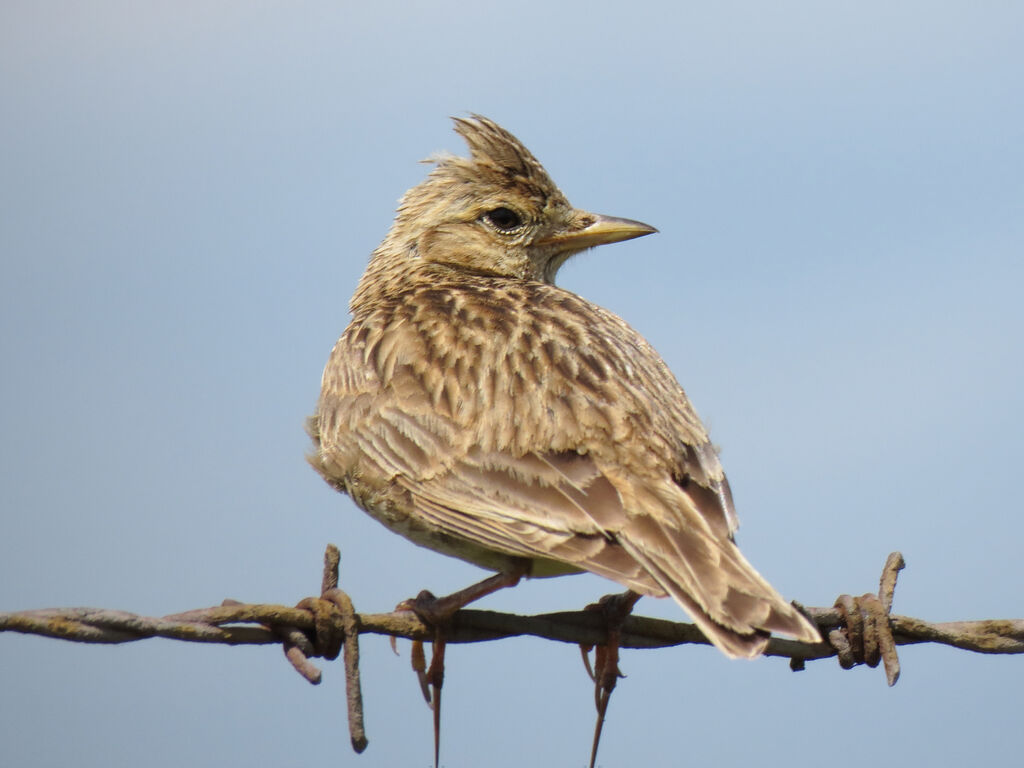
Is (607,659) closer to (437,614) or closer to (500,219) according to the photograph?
(437,614)

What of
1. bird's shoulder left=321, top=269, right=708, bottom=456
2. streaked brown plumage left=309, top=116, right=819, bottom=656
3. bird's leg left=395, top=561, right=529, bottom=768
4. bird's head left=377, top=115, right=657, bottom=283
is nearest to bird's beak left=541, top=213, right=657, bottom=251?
bird's head left=377, top=115, right=657, bottom=283

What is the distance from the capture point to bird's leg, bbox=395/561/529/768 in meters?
5.27

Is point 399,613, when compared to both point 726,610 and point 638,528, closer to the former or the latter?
point 638,528

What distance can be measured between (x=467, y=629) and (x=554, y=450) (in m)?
0.80

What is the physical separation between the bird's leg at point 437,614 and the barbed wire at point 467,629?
47mm

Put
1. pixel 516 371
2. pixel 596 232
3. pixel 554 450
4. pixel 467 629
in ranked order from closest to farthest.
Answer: pixel 467 629, pixel 554 450, pixel 516 371, pixel 596 232

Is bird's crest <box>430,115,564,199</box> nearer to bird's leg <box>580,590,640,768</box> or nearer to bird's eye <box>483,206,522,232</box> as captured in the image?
bird's eye <box>483,206,522,232</box>

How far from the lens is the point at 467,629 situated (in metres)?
5.20

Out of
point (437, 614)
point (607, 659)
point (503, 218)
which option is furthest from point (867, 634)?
point (503, 218)

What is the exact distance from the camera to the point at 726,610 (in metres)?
4.59

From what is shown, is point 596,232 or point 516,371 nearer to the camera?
point 516,371

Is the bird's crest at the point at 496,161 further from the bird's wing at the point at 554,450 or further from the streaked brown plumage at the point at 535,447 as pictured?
the bird's wing at the point at 554,450

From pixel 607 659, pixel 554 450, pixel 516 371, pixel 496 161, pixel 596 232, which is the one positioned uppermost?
pixel 496 161

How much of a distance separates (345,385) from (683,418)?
5.46 feet
